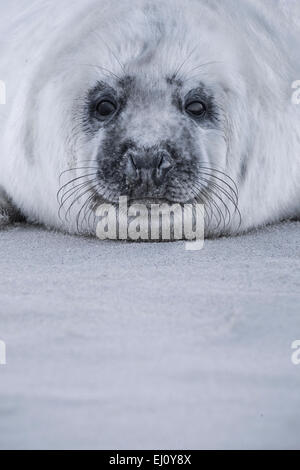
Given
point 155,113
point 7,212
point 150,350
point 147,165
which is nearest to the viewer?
point 150,350

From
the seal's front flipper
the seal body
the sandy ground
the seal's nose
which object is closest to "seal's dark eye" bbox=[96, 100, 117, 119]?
the seal body

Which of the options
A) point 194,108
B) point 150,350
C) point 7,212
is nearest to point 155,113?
point 194,108

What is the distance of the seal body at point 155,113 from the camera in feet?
10.6

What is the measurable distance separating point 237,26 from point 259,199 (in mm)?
716

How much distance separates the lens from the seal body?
10.6ft

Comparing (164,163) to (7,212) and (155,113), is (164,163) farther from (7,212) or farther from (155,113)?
(7,212)

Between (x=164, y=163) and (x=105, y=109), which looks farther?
(x=105, y=109)

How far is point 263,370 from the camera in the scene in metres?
1.94

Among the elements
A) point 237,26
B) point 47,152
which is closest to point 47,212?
point 47,152

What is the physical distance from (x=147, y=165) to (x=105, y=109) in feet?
1.17

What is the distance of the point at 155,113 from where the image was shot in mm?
3242

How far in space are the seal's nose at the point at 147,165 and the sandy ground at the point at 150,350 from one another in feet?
0.90

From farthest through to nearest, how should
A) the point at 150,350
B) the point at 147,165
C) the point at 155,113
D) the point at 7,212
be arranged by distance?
the point at 7,212, the point at 155,113, the point at 147,165, the point at 150,350
